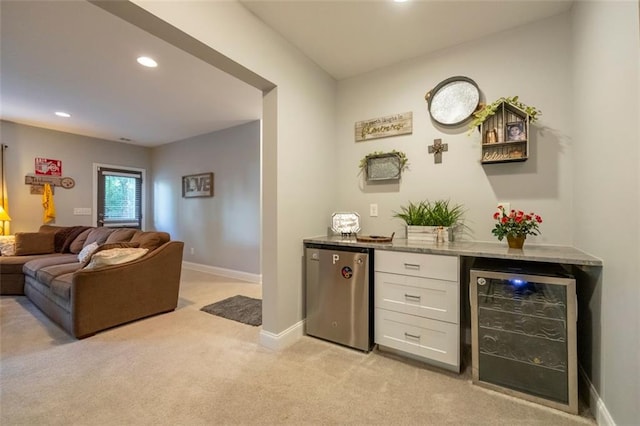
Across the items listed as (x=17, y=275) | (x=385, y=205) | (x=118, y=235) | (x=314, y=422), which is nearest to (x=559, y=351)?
(x=314, y=422)

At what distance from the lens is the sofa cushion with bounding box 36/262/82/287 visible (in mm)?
2760

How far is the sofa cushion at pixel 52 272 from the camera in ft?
9.05

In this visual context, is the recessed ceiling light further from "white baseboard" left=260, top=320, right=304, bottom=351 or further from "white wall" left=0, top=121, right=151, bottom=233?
"white wall" left=0, top=121, right=151, bottom=233

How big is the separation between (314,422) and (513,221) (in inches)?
68.8

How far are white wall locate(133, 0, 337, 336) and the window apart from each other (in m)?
5.02

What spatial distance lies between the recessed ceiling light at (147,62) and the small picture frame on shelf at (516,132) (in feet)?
10.5

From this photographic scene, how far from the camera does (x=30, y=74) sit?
285 cm

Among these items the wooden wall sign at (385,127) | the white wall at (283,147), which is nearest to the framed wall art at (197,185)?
the white wall at (283,147)

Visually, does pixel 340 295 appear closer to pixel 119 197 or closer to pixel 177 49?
pixel 177 49

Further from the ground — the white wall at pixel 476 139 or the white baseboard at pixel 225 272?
the white wall at pixel 476 139

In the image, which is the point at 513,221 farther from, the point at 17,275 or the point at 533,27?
the point at 17,275

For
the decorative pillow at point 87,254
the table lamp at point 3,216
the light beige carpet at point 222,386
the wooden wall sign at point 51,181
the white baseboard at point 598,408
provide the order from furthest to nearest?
the wooden wall sign at point 51,181, the table lamp at point 3,216, the decorative pillow at point 87,254, the light beige carpet at point 222,386, the white baseboard at point 598,408

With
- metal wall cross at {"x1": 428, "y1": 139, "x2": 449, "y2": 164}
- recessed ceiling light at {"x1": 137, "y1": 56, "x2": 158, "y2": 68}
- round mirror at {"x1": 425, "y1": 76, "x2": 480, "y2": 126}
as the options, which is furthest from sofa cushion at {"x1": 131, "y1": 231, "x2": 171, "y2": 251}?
round mirror at {"x1": 425, "y1": 76, "x2": 480, "y2": 126}

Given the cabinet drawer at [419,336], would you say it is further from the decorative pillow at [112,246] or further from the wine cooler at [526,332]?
the decorative pillow at [112,246]
